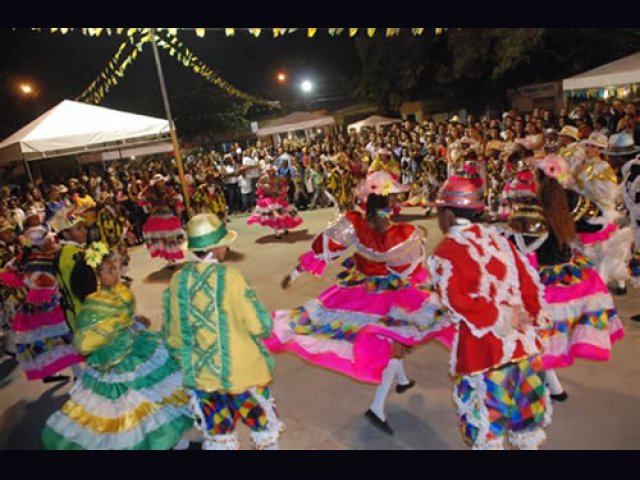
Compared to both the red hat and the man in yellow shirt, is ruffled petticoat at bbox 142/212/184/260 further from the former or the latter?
the red hat

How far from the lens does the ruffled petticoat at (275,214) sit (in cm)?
1189

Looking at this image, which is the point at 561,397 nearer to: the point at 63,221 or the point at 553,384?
the point at 553,384

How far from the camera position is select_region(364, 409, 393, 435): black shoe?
4023 millimetres

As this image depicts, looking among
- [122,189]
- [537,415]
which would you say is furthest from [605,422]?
[122,189]

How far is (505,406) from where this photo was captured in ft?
9.25

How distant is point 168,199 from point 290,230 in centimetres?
307

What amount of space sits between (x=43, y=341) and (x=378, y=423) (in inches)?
133

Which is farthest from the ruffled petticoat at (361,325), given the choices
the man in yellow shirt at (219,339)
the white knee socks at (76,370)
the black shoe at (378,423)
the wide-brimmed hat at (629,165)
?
the wide-brimmed hat at (629,165)

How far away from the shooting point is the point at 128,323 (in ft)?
12.0

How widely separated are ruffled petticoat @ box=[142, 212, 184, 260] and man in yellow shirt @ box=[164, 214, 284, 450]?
286 inches

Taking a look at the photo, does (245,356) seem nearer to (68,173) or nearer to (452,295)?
(452,295)

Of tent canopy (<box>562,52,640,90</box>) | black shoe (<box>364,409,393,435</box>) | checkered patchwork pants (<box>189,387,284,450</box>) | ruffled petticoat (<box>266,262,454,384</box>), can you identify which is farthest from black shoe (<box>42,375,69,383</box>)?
tent canopy (<box>562,52,640,90</box>)

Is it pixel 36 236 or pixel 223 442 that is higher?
pixel 36 236

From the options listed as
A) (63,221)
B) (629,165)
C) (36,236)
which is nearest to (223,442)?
(63,221)
